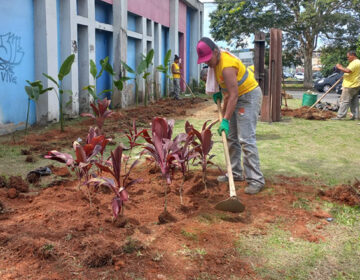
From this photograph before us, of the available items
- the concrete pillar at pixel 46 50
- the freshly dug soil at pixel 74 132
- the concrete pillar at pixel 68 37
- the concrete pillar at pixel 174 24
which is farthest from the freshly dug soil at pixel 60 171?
the concrete pillar at pixel 174 24

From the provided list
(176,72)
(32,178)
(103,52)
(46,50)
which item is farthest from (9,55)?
(176,72)

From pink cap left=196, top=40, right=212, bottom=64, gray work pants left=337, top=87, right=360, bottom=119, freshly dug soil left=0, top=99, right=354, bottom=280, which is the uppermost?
pink cap left=196, top=40, right=212, bottom=64

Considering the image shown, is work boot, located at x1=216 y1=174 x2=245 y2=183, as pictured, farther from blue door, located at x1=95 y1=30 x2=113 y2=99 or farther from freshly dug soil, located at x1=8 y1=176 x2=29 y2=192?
blue door, located at x1=95 y1=30 x2=113 y2=99

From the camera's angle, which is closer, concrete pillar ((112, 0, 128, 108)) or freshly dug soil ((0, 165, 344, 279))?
freshly dug soil ((0, 165, 344, 279))

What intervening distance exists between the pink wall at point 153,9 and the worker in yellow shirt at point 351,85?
7.25 m

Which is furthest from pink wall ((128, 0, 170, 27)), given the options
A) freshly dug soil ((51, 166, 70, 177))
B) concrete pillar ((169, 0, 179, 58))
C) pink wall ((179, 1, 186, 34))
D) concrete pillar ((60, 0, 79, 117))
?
freshly dug soil ((51, 166, 70, 177))

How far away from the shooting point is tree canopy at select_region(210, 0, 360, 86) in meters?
26.7

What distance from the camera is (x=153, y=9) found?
15812 millimetres

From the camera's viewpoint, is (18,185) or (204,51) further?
(18,185)

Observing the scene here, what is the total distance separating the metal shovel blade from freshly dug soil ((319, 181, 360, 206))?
108 cm

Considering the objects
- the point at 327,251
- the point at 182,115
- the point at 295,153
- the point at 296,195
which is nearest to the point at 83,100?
the point at 182,115

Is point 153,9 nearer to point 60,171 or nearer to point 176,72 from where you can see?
point 176,72

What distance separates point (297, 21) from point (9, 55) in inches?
970

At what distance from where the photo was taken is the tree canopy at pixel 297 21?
2667 cm
